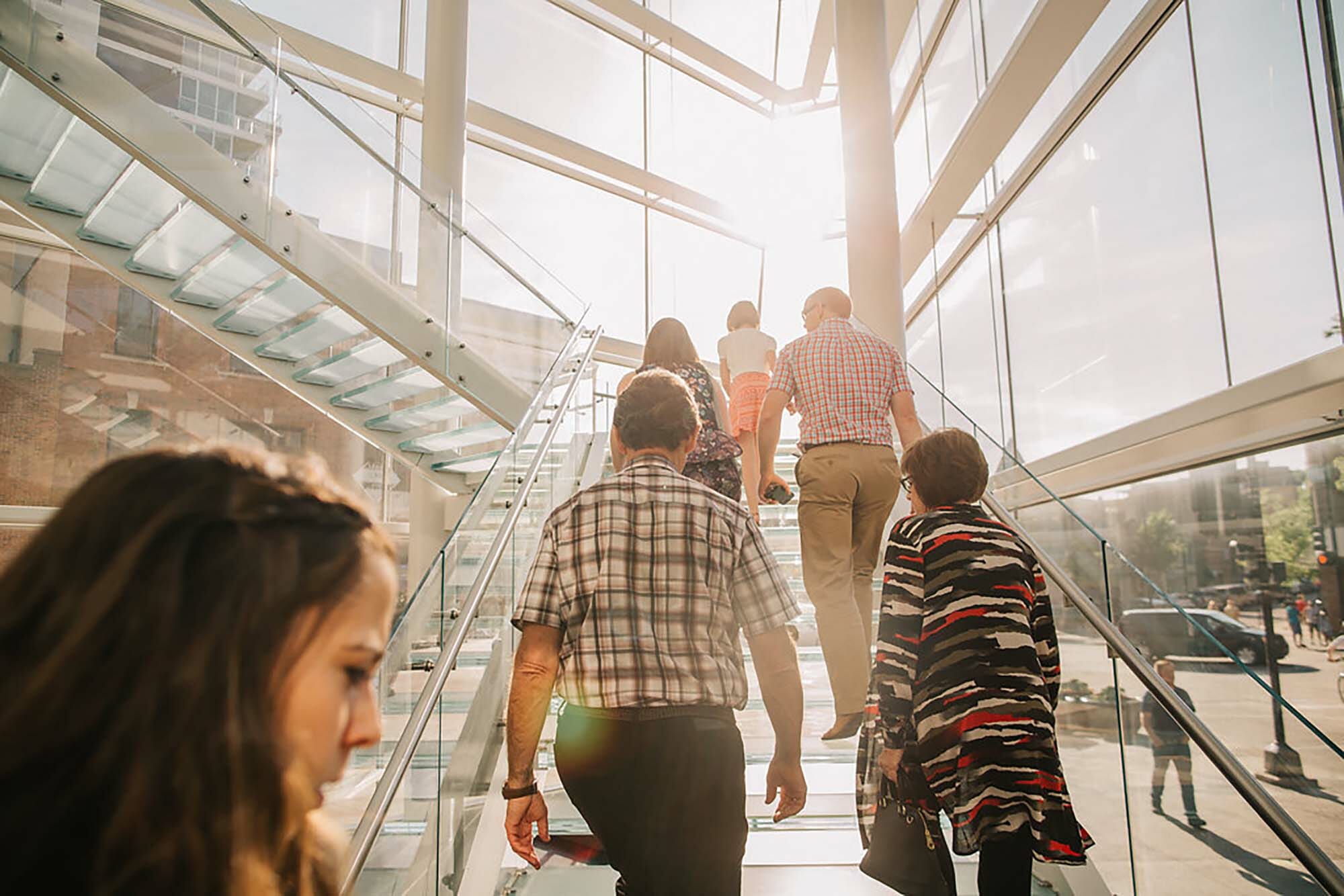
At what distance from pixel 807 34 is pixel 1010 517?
14594mm

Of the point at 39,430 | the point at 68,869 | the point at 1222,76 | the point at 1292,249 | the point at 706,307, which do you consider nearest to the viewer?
the point at 68,869

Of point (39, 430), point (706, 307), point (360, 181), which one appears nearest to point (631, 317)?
point (706, 307)

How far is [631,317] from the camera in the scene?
13789mm

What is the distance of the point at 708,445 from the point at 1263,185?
4.01m

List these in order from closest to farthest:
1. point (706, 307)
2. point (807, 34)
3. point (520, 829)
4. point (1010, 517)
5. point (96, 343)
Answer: point (520, 829) < point (1010, 517) < point (96, 343) < point (706, 307) < point (807, 34)

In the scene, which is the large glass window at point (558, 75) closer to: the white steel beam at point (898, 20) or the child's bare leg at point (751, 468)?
the white steel beam at point (898, 20)

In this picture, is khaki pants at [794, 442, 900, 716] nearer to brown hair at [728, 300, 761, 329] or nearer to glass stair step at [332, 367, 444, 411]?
brown hair at [728, 300, 761, 329]

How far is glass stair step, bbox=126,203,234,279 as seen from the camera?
5.69 m

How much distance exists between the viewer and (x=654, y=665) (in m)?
2.03

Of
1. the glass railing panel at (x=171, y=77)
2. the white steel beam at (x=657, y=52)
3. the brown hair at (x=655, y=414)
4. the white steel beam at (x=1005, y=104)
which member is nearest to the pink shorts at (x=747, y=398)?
the brown hair at (x=655, y=414)

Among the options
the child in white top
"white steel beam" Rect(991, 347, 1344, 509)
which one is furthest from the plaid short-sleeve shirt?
the child in white top

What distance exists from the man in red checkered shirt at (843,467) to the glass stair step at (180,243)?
13.2 ft

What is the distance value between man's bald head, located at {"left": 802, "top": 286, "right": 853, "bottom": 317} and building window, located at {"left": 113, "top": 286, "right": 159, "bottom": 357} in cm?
683

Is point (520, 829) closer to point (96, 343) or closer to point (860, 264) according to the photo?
point (860, 264)
